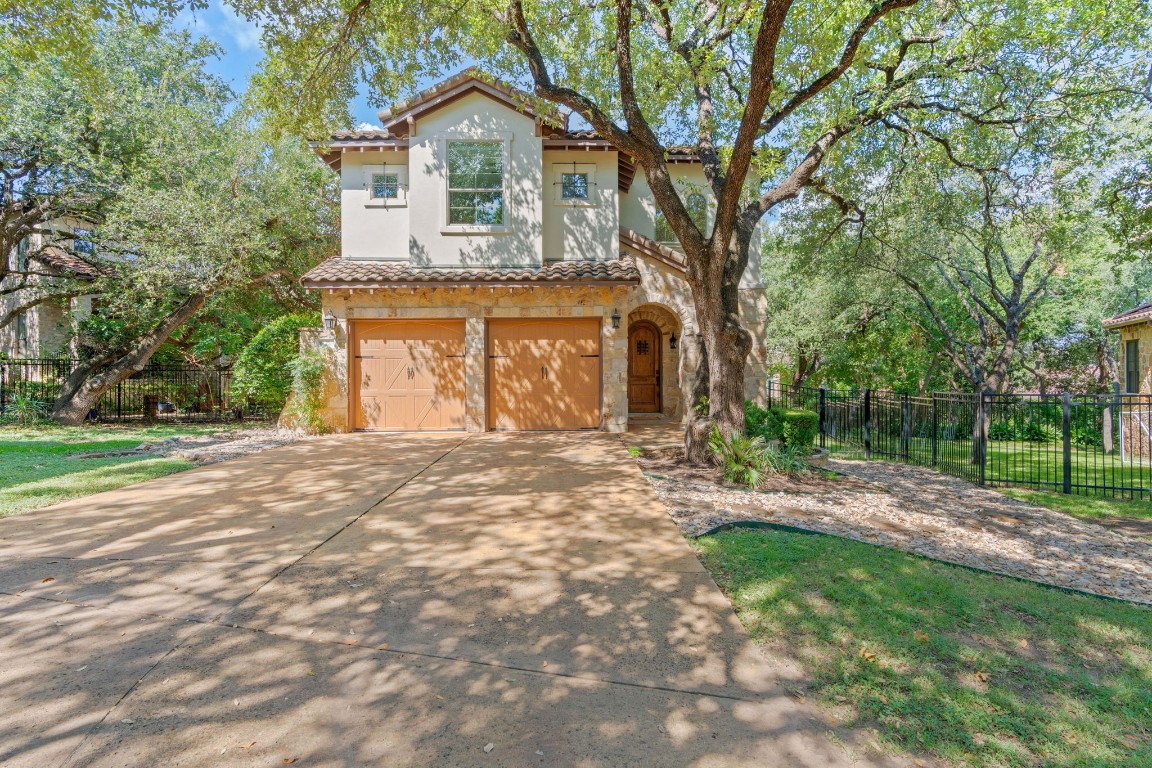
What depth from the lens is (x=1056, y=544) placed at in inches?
229

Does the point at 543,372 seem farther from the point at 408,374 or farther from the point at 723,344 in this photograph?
the point at 723,344

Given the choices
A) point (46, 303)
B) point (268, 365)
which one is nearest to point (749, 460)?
point (268, 365)

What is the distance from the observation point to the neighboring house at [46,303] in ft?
48.4

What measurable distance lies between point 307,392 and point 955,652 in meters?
11.5

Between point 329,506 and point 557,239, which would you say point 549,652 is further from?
point 557,239

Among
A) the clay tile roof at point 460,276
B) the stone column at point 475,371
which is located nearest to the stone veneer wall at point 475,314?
the stone column at point 475,371

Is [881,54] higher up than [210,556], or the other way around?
[881,54]

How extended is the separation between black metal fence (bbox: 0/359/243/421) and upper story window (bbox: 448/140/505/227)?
8823mm

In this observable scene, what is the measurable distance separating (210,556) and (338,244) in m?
13.1

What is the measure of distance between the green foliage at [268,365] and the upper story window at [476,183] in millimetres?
4565

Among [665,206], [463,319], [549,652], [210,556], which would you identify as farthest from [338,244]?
[549,652]

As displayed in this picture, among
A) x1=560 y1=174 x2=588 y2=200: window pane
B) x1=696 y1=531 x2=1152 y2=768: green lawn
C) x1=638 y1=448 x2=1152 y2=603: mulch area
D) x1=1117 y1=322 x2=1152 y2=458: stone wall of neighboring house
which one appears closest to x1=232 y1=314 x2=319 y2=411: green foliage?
x1=560 y1=174 x2=588 y2=200: window pane

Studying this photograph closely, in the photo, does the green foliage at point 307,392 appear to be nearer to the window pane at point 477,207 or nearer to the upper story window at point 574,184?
the window pane at point 477,207

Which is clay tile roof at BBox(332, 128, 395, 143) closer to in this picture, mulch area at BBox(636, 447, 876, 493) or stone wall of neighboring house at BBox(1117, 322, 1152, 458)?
mulch area at BBox(636, 447, 876, 493)
